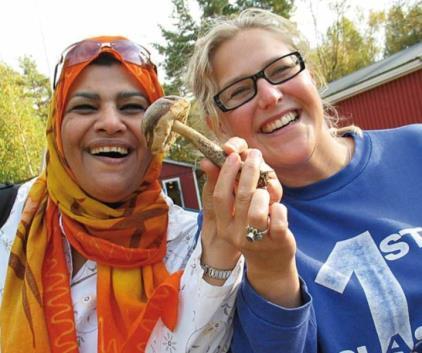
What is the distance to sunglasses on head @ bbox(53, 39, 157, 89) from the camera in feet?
7.37

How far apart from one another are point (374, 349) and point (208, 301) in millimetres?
652

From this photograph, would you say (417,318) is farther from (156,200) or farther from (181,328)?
(156,200)

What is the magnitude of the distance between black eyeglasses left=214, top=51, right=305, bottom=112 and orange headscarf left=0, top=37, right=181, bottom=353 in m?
0.39

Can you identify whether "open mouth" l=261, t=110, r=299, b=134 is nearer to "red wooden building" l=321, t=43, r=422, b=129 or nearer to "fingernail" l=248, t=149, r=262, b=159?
"fingernail" l=248, t=149, r=262, b=159

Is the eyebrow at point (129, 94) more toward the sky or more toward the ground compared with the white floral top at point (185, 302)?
more toward the sky

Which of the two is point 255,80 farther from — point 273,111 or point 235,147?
point 235,147

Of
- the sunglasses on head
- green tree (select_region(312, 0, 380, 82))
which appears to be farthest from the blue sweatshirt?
green tree (select_region(312, 0, 380, 82))

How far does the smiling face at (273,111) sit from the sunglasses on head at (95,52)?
0.40 m

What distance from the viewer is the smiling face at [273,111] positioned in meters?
2.03

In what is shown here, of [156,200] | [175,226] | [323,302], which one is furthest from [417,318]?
[156,200]

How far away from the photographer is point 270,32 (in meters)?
2.24

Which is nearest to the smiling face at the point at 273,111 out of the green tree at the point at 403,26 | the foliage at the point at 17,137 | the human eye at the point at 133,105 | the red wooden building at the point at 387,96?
the human eye at the point at 133,105

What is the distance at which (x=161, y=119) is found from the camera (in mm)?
1650

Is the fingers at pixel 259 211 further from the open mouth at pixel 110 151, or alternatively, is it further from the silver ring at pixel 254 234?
the open mouth at pixel 110 151
